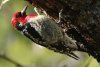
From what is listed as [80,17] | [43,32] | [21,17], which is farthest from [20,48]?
[80,17]

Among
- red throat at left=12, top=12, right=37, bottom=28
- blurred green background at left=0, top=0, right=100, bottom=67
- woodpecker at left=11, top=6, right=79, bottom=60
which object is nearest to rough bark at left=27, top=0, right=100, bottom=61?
woodpecker at left=11, top=6, right=79, bottom=60

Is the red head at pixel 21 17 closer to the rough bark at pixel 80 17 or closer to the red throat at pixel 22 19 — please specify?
the red throat at pixel 22 19

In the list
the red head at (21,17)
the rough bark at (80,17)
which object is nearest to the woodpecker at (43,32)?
the red head at (21,17)

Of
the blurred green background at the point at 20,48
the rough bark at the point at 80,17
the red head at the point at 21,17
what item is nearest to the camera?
the rough bark at the point at 80,17

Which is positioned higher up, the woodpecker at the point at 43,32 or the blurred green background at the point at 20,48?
the woodpecker at the point at 43,32

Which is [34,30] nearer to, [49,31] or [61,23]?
[49,31]

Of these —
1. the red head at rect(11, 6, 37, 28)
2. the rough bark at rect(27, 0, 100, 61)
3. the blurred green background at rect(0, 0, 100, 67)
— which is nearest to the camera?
the rough bark at rect(27, 0, 100, 61)

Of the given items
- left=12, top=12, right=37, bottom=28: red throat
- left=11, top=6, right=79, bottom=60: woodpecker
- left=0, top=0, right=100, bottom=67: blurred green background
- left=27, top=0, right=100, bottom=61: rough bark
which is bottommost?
left=0, top=0, right=100, bottom=67: blurred green background

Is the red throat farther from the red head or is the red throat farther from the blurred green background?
the blurred green background

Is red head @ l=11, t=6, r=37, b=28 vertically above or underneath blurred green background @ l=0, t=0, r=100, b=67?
above
